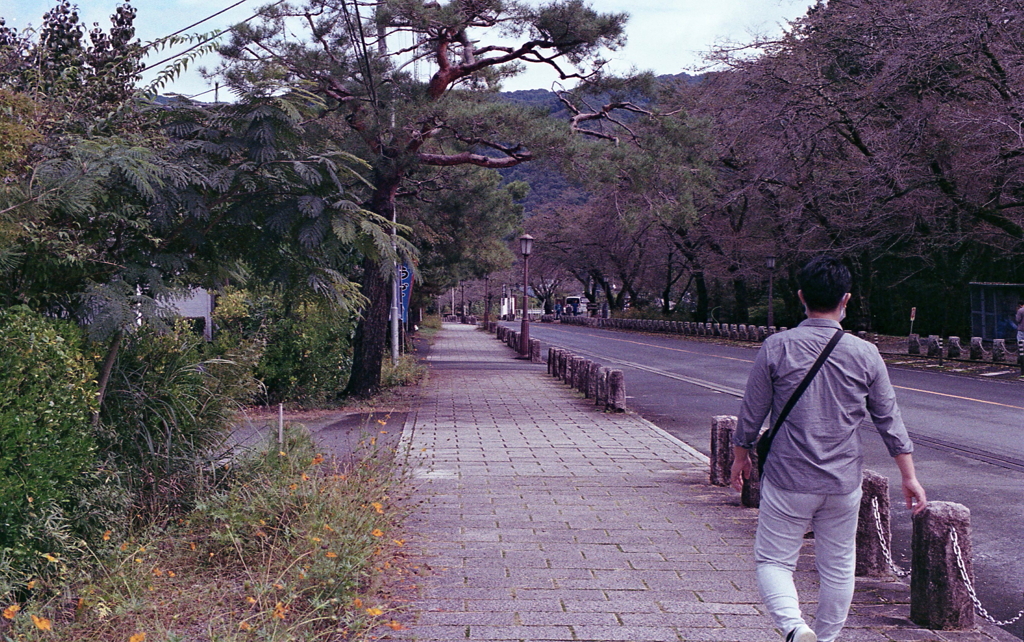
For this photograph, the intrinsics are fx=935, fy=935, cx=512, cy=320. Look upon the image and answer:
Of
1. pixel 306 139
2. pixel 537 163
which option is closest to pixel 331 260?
pixel 306 139

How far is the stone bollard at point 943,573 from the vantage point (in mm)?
4750

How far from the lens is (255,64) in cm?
1587

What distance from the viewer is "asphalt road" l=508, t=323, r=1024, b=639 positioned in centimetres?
653

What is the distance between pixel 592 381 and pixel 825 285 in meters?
13.0

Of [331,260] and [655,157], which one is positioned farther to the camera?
[655,157]

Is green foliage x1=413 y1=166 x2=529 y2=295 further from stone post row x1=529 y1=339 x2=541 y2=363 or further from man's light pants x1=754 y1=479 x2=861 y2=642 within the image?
man's light pants x1=754 y1=479 x2=861 y2=642

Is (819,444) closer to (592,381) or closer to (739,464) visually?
(739,464)

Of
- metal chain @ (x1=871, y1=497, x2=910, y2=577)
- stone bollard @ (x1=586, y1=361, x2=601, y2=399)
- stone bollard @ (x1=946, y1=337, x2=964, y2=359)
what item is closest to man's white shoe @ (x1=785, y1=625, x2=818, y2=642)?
metal chain @ (x1=871, y1=497, x2=910, y2=577)

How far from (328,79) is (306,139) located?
923 cm

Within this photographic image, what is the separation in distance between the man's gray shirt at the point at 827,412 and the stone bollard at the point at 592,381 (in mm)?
12396

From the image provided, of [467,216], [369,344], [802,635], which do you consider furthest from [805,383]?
[467,216]

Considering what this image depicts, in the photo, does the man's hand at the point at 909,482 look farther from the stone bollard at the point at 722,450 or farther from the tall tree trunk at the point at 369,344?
the tall tree trunk at the point at 369,344

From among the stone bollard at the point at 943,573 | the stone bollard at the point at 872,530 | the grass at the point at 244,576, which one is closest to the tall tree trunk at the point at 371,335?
the grass at the point at 244,576

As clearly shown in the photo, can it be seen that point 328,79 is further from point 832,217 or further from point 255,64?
point 832,217
